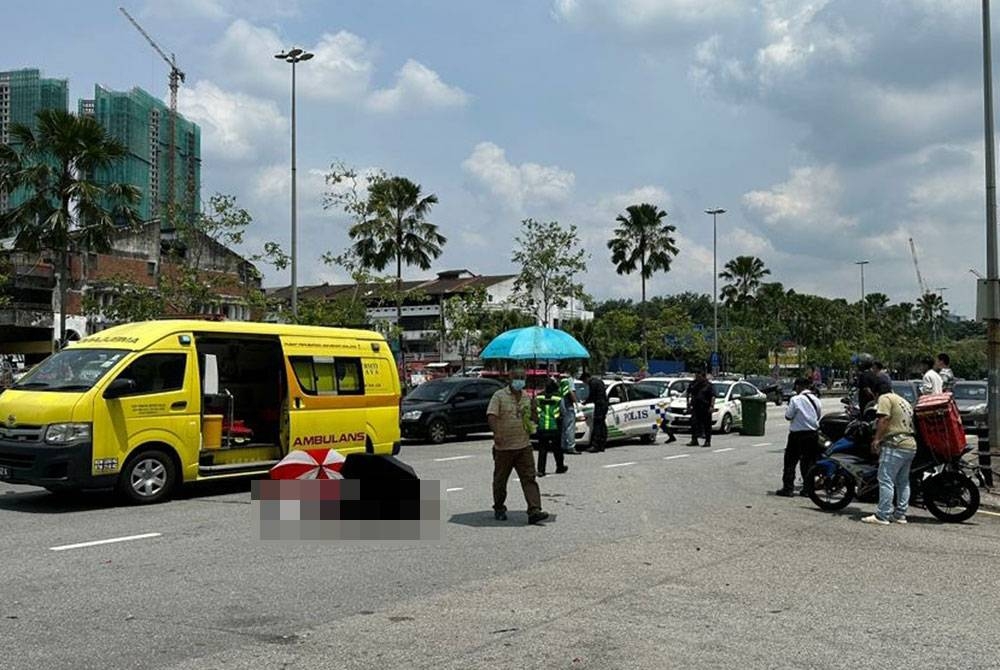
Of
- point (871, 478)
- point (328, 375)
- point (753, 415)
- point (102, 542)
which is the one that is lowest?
point (102, 542)

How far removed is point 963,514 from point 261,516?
7830 millimetres

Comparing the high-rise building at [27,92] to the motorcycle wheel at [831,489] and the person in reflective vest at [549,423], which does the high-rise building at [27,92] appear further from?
the motorcycle wheel at [831,489]

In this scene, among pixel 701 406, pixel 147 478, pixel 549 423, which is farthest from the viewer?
pixel 701 406

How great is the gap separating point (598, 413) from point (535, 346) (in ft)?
11.3

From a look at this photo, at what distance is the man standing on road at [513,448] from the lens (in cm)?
1020

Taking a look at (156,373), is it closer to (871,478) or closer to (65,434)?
(65,434)

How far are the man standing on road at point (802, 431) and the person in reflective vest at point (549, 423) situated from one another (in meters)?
3.63

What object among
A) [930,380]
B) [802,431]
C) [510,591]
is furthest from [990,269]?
[510,591]

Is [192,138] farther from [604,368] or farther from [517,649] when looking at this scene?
[517,649]

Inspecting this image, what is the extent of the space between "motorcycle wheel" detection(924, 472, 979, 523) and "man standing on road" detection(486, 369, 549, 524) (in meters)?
4.46

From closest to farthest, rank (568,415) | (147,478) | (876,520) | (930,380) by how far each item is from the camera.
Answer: (876,520), (147,478), (930,380), (568,415)

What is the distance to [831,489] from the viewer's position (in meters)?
11.7

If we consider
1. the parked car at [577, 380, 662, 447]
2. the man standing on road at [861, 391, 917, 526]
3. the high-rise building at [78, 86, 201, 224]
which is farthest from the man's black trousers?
the high-rise building at [78, 86, 201, 224]

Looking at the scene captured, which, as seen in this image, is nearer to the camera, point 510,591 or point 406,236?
point 510,591
